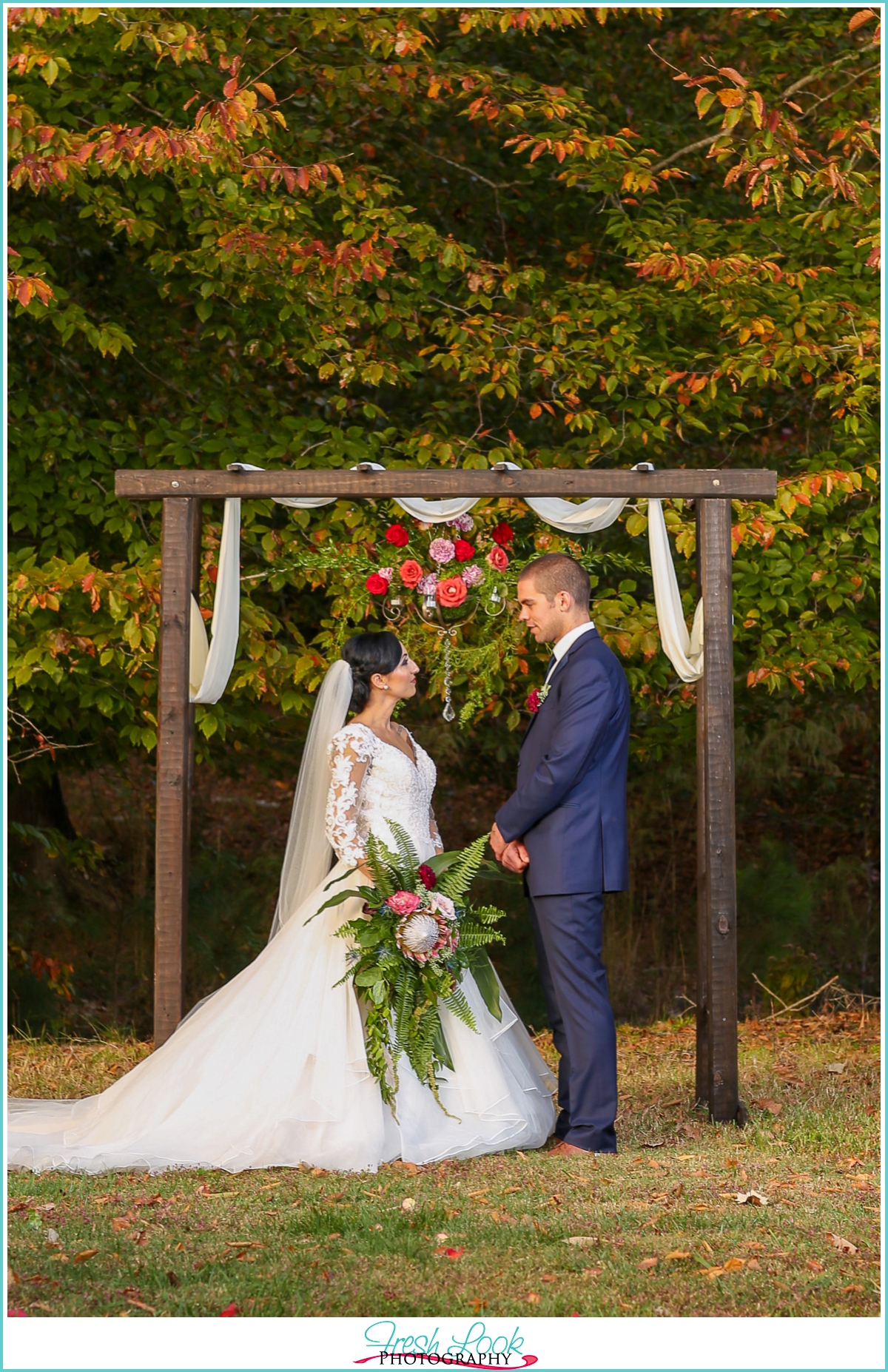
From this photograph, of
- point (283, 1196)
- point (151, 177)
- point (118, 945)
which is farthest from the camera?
point (118, 945)

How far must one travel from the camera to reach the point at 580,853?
5.48m

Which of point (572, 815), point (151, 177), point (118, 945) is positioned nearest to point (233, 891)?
point (118, 945)

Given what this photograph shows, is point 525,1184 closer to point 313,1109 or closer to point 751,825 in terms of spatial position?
point 313,1109

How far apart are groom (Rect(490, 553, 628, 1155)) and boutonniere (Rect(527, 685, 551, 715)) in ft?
0.29

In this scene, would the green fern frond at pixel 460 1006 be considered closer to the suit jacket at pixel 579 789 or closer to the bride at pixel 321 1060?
the bride at pixel 321 1060

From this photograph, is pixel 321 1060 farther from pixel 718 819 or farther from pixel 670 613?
pixel 670 613

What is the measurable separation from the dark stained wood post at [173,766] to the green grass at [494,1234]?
1.05m

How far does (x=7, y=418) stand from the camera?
7996mm

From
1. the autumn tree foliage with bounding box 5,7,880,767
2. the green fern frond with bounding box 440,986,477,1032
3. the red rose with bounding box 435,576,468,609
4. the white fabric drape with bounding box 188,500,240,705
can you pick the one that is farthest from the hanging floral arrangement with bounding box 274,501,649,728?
the green fern frond with bounding box 440,986,477,1032

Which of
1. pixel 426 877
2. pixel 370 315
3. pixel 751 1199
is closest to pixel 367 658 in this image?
pixel 426 877

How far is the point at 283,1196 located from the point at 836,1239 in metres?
1.78

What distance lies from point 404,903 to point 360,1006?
472mm

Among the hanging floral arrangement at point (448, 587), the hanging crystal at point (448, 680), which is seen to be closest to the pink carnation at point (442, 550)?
the hanging floral arrangement at point (448, 587)

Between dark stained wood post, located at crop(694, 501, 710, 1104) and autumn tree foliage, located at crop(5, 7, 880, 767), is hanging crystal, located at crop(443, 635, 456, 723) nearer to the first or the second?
autumn tree foliage, located at crop(5, 7, 880, 767)
